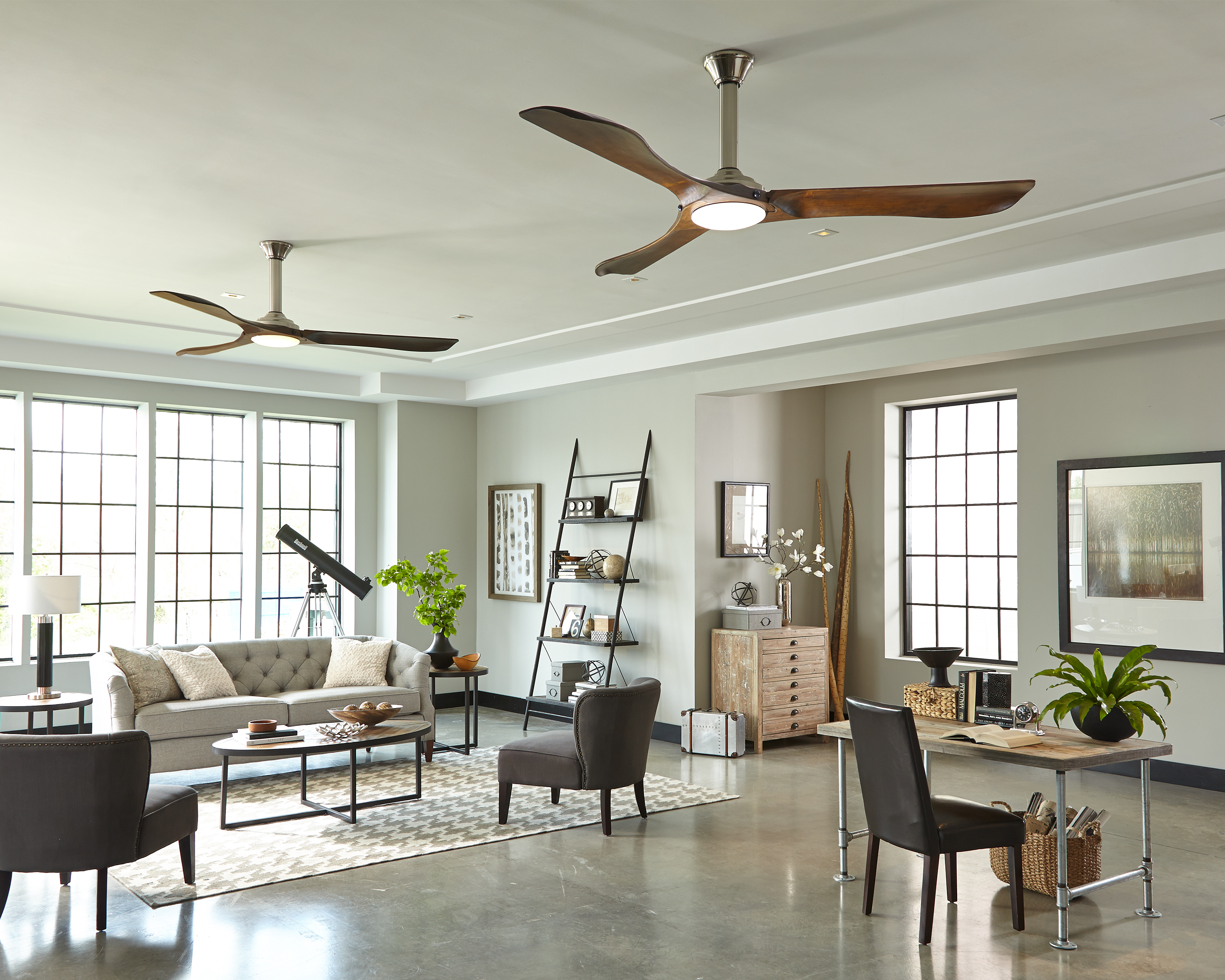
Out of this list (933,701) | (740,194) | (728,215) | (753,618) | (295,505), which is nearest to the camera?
(740,194)

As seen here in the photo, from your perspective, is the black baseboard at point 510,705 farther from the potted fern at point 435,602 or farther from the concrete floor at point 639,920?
the concrete floor at point 639,920

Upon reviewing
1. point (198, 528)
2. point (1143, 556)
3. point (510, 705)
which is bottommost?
point (510, 705)

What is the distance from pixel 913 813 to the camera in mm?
3846

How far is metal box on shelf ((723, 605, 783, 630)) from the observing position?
309 inches

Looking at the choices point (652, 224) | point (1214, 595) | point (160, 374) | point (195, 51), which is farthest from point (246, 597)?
point (1214, 595)

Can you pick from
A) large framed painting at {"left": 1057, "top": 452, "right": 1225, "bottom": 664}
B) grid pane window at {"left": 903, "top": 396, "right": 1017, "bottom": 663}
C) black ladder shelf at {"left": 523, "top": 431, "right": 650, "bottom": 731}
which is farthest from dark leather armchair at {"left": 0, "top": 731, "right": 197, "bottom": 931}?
grid pane window at {"left": 903, "top": 396, "right": 1017, "bottom": 663}

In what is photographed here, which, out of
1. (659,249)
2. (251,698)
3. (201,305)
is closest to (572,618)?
(251,698)

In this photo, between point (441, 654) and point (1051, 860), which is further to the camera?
point (441, 654)

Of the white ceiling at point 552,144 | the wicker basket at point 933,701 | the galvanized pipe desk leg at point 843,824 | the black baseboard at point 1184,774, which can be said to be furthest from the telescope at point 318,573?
the black baseboard at point 1184,774

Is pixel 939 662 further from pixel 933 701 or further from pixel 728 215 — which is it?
pixel 728 215

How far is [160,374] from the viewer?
835 cm

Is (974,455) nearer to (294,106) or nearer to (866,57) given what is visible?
(866,57)

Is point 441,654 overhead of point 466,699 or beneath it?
overhead

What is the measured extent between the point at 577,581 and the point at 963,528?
3100 mm
